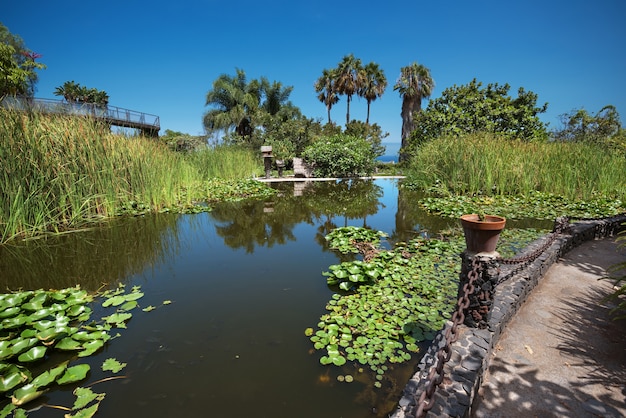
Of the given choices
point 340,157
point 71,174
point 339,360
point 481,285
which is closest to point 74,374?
point 339,360

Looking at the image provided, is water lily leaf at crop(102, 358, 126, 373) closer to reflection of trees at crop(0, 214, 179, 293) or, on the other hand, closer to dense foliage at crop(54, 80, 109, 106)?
reflection of trees at crop(0, 214, 179, 293)

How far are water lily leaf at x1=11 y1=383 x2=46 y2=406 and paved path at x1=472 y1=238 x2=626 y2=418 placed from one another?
2.87m

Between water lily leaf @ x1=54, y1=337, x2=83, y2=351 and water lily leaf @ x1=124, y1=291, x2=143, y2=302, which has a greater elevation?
water lily leaf @ x1=124, y1=291, x2=143, y2=302

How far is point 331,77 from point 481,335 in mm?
32534

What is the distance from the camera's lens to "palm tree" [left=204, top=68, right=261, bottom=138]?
98.3 ft

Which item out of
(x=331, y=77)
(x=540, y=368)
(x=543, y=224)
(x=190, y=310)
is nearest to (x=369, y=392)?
(x=540, y=368)

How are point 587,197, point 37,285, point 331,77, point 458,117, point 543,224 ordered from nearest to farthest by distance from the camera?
1. point 37,285
2. point 543,224
3. point 587,197
4. point 458,117
5. point 331,77

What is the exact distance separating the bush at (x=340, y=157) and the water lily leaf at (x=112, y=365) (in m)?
15.0

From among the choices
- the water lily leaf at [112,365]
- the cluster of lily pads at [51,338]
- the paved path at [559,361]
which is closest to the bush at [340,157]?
the paved path at [559,361]

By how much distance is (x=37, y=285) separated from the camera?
3494mm

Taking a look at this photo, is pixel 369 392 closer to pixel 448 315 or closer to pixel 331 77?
pixel 448 315

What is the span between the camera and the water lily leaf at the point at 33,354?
7.02 feet

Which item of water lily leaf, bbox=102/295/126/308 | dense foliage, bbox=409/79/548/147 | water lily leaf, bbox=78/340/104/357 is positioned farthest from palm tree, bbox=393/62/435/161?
water lily leaf, bbox=78/340/104/357

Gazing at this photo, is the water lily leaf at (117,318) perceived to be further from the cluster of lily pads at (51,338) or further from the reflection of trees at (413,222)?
the reflection of trees at (413,222)
